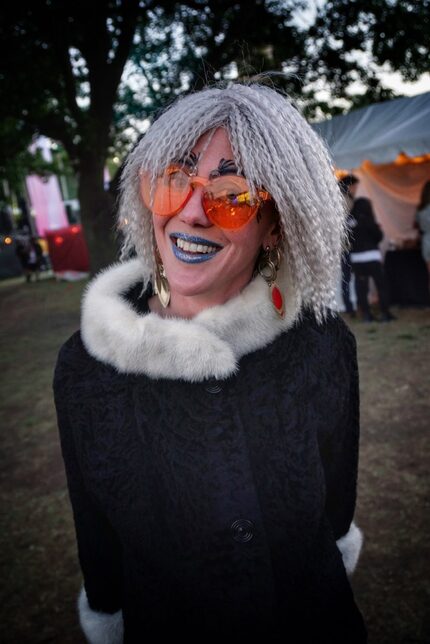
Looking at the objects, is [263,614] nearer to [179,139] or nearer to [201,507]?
[201,507]

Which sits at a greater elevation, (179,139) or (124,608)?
(179,139)

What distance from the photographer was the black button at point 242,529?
1.24 meters

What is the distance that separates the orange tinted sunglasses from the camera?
126cm

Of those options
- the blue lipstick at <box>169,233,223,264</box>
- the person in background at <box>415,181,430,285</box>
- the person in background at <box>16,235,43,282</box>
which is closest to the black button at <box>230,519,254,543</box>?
the blue lipstick at <box>169,233,223,264</box>

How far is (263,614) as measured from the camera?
1.27 meters

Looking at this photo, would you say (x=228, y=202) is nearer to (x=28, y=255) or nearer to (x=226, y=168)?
(x=226, y=168)

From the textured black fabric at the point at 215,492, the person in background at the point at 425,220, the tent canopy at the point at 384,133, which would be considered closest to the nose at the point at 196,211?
the textured black fabric at the point at 215,492

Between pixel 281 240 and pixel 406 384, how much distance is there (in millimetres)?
4246

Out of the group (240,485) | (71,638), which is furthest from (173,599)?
(71,638)

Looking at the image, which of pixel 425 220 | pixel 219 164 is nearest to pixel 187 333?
pixel 219 164

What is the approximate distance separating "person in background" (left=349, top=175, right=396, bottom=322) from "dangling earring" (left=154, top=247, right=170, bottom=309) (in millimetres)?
5952

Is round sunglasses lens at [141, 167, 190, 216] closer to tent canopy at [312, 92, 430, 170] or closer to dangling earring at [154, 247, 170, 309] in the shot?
dangling earring at [154, 247, 170, 309]

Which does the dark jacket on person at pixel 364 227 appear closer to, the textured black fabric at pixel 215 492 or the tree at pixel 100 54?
the tree at pixel 100 54

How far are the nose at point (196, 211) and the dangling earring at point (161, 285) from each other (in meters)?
0.24
